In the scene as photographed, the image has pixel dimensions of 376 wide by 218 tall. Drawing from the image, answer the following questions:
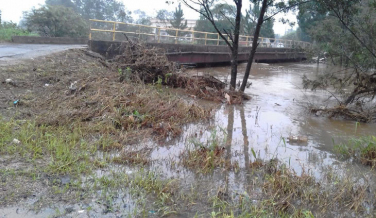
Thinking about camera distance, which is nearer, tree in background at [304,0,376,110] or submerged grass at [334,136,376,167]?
submerged grass at [334,136,376,167]

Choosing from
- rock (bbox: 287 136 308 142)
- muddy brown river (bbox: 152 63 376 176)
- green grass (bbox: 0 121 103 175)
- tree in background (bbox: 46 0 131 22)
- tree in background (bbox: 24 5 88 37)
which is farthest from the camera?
tree in background (bbox: 46 0 131 22)

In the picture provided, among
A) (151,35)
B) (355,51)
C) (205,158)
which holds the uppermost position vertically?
(151,35)

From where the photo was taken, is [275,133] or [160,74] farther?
[160,74]

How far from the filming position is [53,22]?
24.6 metres

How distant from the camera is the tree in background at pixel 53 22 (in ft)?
78.4

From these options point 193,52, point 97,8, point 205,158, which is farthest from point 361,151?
point 97,8

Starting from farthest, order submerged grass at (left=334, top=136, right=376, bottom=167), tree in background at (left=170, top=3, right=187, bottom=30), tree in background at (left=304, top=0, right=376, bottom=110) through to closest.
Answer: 1. tree in background at (left=170, top=3, right=187, bottom=30)
2. tree in background at (left=304, top=0, right=376, bottom=110)
3. submerged grass at (left=334, top=136, right=376, bottom=167)

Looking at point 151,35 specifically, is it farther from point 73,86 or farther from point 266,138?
point 266,138

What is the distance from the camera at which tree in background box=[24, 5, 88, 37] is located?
2391cm

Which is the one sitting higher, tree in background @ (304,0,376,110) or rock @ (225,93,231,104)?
tree in background @ (304,0,376,110)

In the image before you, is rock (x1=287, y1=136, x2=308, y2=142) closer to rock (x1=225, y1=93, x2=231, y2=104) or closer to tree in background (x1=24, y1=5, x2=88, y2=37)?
rock (x1=225, y1=93, x2=231, y2=104)

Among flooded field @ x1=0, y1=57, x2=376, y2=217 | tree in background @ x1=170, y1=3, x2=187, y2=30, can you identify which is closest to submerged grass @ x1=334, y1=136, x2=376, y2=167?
flooded field @ x1=0, y1=57, x2=376, y2=217

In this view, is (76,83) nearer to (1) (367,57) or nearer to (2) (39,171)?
(2) (39,171)

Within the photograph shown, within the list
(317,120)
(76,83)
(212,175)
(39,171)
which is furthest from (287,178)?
(76,83)
